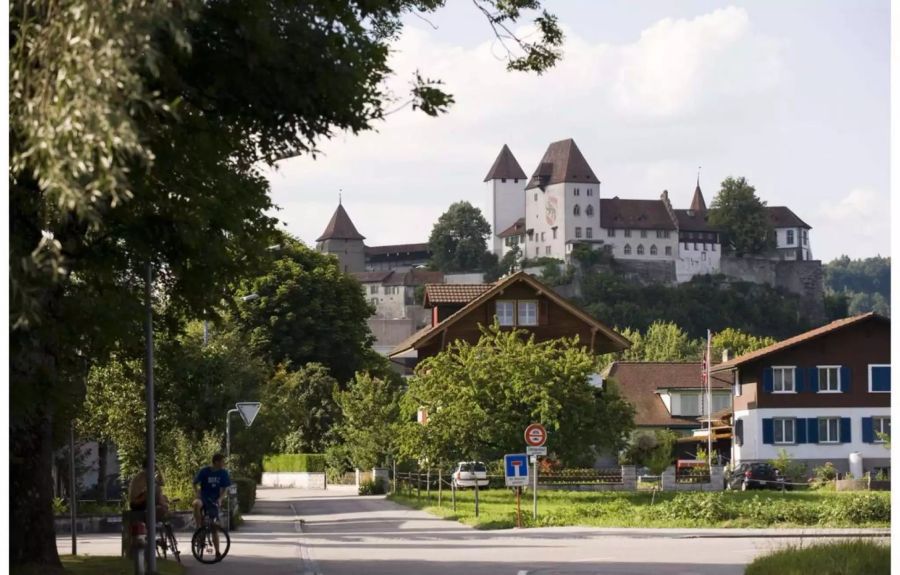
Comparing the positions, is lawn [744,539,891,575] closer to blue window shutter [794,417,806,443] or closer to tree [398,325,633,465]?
tree [398,325,633,465]

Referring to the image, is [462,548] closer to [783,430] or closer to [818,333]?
[818,333]

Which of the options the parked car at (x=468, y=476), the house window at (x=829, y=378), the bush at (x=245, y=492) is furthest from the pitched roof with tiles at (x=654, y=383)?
the bush at (x=245, y=492)

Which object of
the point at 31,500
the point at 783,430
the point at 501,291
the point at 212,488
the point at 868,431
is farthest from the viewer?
the point at 783,430

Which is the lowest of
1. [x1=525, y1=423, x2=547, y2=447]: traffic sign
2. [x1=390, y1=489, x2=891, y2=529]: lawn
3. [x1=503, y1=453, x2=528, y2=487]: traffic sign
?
[x1=390, y1=489, x2=891, y2=529]: lawn

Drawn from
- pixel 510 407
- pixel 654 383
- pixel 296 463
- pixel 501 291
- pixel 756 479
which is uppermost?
pixel 501 291

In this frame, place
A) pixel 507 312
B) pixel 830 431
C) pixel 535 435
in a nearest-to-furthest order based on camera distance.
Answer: pixel 535 435 → pixel 507 312 → pixel 830 431

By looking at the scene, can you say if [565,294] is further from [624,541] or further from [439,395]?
[624,541]

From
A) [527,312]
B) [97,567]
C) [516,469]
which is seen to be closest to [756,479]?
[527,312]

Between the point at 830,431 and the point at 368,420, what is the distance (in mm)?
24491

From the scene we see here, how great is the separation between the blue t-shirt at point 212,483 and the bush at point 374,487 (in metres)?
37.2

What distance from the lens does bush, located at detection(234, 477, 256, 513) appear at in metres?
42.0

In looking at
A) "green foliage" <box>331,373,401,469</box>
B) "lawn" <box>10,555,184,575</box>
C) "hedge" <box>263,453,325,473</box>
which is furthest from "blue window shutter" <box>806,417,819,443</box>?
"lawn" <box>10,555,184,575</box>

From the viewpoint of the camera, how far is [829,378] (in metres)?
78.9

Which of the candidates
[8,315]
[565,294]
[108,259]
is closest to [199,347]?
[108,259]
